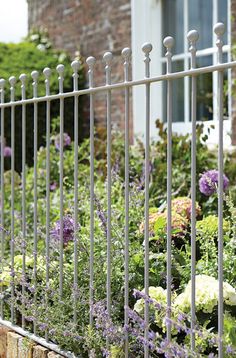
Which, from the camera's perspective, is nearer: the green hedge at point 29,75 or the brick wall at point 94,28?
the brick wall at point 94,28

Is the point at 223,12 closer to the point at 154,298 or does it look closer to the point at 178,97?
the point at 178,97

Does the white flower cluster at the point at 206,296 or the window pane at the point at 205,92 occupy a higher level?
the window pane at the point at 205,92

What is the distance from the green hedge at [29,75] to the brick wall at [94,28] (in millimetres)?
281

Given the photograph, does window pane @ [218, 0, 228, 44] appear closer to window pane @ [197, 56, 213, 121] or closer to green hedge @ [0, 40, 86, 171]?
window pane @ [197, 56, 213, 121]

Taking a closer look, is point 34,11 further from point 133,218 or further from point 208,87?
point 133,218

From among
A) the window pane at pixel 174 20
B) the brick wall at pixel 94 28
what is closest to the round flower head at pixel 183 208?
the window pane at pixel 174 20

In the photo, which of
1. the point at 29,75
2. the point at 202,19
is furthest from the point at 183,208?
the point at 29,75

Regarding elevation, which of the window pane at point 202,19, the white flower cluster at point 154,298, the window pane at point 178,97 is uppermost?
the window pane at point 202,19

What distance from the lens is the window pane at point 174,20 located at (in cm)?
786

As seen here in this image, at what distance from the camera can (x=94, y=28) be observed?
29.8 ft

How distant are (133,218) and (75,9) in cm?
599

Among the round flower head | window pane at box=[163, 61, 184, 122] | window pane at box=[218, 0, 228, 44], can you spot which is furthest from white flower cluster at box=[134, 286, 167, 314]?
window pane at box=[163, 61, 184, 122]

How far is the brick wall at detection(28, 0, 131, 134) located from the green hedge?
0.28 metres

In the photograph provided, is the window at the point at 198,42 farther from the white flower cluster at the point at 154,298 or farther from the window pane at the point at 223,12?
the white flower cluster at the point at 154,298
